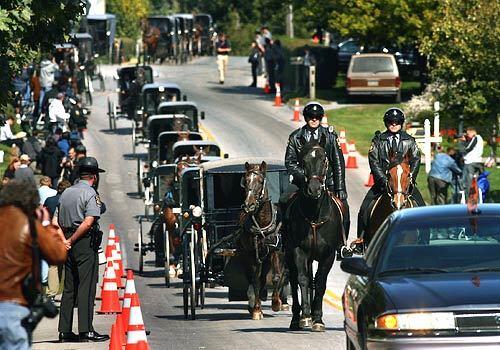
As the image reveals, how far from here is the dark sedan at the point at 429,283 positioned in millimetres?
11305

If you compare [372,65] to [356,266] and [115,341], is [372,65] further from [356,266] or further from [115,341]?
[356,266]

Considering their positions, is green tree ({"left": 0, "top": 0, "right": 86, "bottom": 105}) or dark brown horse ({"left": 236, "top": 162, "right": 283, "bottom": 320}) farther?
dark brown horse ({"left": 236, "top": 162, "right": 283, "bottom": 320})

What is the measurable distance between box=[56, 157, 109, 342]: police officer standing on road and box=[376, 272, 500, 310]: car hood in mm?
5305

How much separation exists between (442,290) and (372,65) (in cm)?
4179

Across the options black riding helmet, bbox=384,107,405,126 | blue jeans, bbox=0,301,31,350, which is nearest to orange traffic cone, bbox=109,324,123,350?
blue jeans, bbox=0,301,31,350

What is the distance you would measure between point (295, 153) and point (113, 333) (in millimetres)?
4714

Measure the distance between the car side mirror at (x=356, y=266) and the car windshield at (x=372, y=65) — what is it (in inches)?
1592

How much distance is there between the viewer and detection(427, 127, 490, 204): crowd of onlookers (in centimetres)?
3488

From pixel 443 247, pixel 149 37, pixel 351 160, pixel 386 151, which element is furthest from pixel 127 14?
pixel 443 247

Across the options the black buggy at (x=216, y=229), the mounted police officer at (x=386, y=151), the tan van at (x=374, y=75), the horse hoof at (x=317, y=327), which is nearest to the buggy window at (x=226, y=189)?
the black buggy at (x=216, y=229)

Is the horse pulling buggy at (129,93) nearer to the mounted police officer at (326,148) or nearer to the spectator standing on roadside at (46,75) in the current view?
the spectator standing on roadside at (46,75)

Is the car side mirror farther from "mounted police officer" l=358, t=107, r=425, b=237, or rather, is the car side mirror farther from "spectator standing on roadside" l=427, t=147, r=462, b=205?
"spectator standing on roadside" l=427, t=147, r=462, b=205

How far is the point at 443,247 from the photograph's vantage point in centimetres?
1268

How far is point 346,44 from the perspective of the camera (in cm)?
6594
